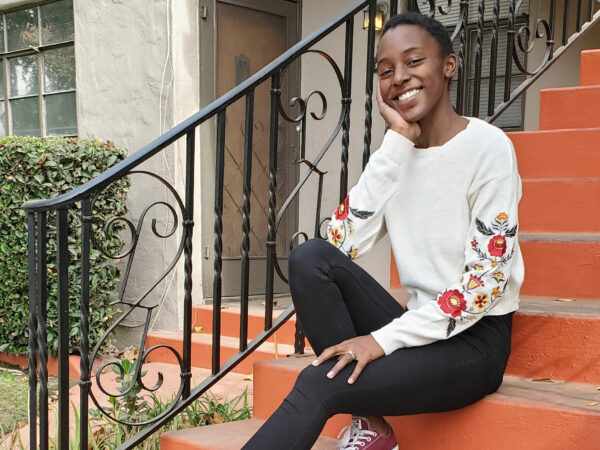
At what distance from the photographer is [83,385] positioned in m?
2.15

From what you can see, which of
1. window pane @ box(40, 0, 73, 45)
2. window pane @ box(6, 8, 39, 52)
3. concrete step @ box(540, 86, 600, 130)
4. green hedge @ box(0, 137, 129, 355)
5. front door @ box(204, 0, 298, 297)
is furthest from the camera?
window pane @ box(6, 8, 39, 52)

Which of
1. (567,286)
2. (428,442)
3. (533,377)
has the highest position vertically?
(567,286)

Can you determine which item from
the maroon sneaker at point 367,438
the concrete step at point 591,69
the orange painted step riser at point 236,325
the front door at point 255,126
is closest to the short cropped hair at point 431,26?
the maroon sneaker at point 367,438

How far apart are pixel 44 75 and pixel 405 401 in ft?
17.7

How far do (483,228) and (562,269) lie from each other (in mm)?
825

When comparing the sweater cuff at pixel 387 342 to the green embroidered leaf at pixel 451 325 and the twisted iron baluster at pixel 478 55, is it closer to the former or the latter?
the green embroidered leaf at pixel 451 325

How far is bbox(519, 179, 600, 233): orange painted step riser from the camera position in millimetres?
2576

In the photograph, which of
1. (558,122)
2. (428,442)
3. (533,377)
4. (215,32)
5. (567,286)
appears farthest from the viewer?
(215,32)

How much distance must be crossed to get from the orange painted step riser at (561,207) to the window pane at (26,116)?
4930 mm

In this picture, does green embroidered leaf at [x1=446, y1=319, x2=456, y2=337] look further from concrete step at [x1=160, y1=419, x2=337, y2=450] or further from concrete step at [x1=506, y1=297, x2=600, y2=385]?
concrete step at [x1=160, y1=419, x2=337, y2=450]

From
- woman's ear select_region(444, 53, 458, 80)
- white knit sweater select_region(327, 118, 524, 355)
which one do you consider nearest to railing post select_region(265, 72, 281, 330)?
white knit sweater select_region(327, 118, 524, 355)

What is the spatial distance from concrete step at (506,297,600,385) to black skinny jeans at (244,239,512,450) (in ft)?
0.79

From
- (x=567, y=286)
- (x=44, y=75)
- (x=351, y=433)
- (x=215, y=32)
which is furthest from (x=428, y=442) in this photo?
(x=44, y=75)

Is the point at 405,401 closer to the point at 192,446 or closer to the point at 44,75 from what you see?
the point at 192,446
